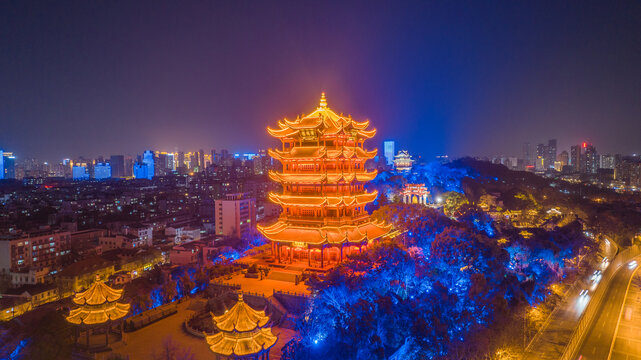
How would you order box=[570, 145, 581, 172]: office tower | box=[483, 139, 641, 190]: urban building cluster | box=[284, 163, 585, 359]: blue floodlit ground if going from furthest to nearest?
box=[570, 145, 581, 172]: office tower → box=[483, 139, 641, 190]: urban building cluster → box=[284, 163, 585, 359]: blue floodlit ground

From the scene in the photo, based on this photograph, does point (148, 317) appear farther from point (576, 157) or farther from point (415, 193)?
point (576, 157)

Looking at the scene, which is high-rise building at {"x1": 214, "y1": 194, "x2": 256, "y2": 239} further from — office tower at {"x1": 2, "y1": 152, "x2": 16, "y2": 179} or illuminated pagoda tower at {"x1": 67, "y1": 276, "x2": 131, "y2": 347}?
office tower at {"x1": 2, "y1": 152, "x2": 16, "y2": 179}


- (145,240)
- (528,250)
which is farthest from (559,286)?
(145,240)

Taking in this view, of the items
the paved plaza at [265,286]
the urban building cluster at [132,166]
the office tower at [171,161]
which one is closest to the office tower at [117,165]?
the urban building cluster at [132,166]

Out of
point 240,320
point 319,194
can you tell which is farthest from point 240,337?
point 319,194

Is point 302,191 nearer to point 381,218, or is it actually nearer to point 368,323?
point 381,218

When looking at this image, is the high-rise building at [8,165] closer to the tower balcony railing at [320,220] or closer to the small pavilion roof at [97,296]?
the tower balcony railing at [320,220]

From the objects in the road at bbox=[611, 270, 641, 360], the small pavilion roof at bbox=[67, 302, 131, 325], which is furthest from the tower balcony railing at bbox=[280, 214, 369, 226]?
the road at bbox=[611, 270, 641, 360]
